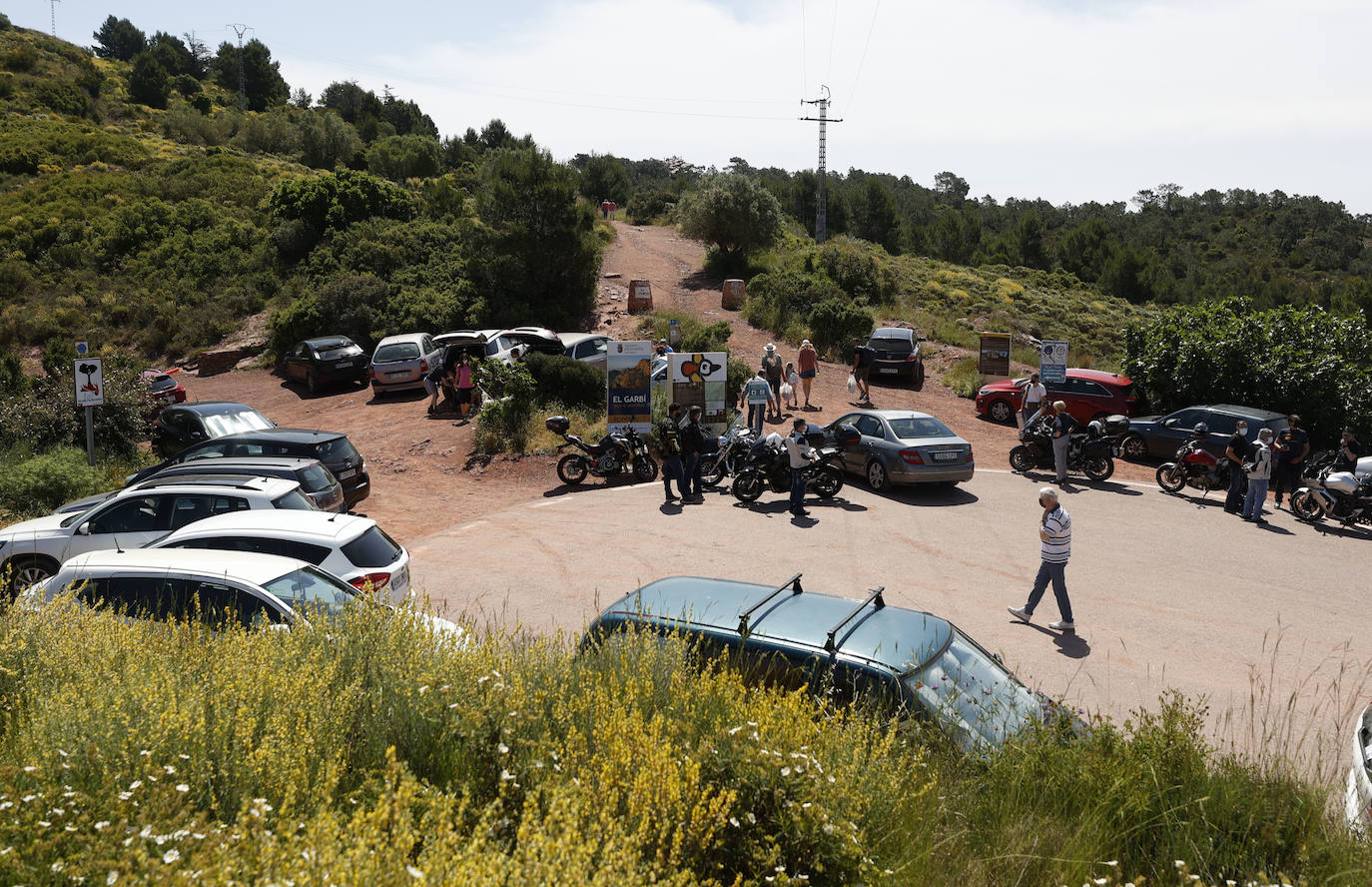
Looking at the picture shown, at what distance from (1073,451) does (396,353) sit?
1717 centimetres

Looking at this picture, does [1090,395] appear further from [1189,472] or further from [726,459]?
[726,459]

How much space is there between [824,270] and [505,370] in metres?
21.8

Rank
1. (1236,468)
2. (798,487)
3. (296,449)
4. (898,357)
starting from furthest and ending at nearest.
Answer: (898,357) < (1236,468) < (798,487) < (296,449)

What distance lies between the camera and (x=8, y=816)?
326 centimetres

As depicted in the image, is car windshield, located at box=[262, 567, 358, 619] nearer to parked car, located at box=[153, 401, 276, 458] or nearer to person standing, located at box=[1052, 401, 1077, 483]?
parked car, located at box=[153, 401, 276, 458]

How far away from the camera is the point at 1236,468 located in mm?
14852

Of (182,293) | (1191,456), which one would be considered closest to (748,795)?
(1191,456)

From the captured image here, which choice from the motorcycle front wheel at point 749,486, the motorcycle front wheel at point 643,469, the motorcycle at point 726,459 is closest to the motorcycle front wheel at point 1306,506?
the motorcycle front wheel at point 749,486

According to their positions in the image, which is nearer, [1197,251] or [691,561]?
[691,561]

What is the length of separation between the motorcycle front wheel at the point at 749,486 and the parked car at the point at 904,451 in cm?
232

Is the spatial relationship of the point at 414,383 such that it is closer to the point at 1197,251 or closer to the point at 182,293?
the point at 182,293

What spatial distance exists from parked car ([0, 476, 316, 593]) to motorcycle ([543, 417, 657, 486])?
6463mm

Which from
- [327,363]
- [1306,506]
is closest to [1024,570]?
Result: [1306,506]

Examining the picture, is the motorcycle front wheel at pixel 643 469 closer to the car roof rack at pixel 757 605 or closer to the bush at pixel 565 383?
the bush at pixel 565 383
